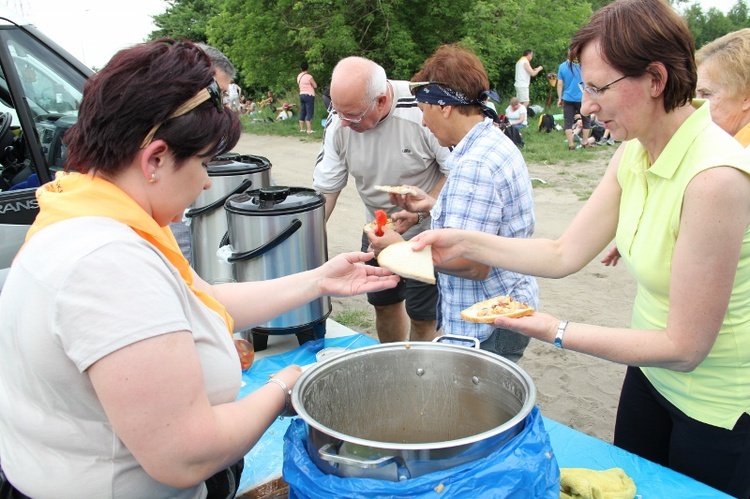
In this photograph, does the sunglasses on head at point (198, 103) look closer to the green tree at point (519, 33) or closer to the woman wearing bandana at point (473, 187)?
the woman wearing bandana at point (473, 187)

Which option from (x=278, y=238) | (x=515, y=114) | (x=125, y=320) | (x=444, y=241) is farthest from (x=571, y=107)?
(x=125, y=320)

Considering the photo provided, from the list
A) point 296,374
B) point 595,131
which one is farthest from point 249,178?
point 595,131

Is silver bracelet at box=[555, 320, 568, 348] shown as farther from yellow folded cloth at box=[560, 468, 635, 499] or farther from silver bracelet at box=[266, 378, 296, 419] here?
silver bracelet at box=[266, 378, 296, 419]

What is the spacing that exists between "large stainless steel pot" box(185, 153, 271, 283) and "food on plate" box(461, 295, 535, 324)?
6.68 ft

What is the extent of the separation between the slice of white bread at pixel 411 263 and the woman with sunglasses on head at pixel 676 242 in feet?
1.46

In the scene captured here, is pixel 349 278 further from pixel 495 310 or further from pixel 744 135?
pixel 744 135

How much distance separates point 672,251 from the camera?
5.43 feet

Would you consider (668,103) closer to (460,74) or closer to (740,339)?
(740,339)

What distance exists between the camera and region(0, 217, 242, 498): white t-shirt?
109 centimetres

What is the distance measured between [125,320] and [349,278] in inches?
38.8

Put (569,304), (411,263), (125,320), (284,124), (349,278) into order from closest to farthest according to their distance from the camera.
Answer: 1. (125,320)
2. (349,278)
3. (411,263)
4. (569,304)
5. (284,124)

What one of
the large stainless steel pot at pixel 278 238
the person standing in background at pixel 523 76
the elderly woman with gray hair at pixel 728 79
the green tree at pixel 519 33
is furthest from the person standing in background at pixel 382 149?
the green tree at pixel 519 33

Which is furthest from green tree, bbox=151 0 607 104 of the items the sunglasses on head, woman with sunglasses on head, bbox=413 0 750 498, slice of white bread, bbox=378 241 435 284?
the sunglasses on head

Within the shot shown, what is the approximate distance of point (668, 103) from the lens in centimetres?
166
